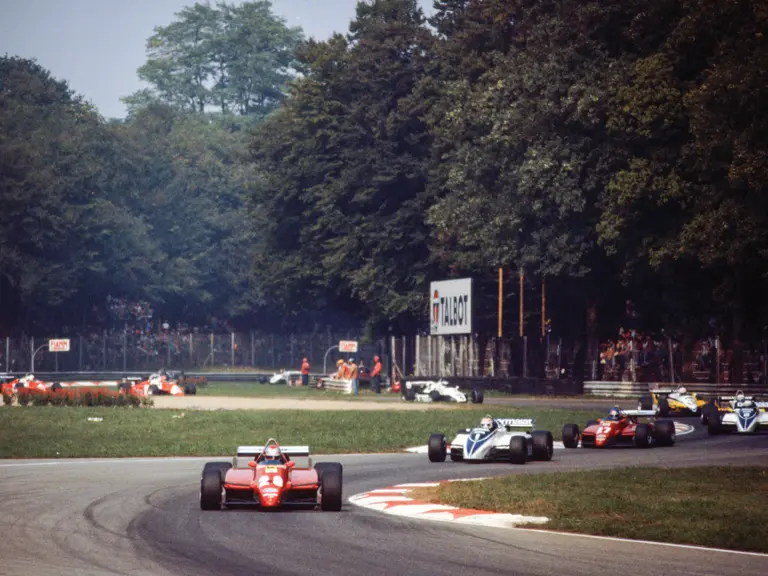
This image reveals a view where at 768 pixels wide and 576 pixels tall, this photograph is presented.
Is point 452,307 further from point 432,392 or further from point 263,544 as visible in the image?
point 263,544

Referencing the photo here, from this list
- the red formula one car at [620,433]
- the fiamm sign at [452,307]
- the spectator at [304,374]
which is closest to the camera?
the red formula one car at [620,433]

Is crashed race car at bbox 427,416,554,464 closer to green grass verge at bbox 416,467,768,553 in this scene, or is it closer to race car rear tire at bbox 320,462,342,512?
green grass verge at bbox 416,467,768,553

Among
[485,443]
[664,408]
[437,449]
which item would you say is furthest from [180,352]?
[485,443]

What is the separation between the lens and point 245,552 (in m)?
14.7

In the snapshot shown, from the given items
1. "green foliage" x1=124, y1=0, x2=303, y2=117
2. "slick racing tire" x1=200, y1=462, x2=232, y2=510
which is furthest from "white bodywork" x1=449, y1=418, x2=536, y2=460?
"green foliage" x1=124, y1=0, x2=303, y2=117

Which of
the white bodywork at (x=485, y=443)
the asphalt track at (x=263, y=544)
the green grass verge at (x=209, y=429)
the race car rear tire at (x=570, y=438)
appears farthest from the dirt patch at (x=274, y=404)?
the asphalt track at (x=263, y=544)

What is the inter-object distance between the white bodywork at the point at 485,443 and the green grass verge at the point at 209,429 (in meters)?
4.63

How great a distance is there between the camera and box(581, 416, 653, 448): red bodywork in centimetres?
3306

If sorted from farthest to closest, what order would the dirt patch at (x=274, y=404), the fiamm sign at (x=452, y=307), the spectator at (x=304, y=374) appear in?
the spectator at (x=304, y=374), the fiamm sign at (x=452, y=307), the dirt patch at (x=274, y=404)

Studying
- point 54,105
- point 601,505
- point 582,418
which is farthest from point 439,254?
point 601,505

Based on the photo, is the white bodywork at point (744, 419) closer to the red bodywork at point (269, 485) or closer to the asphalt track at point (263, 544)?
the asphalt track at point (263, 544)

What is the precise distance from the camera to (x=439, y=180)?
73.4 m

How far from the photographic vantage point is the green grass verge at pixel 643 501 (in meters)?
16.8

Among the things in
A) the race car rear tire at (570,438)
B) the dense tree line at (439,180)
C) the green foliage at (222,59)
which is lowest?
the race car rear tire at (570,438)
